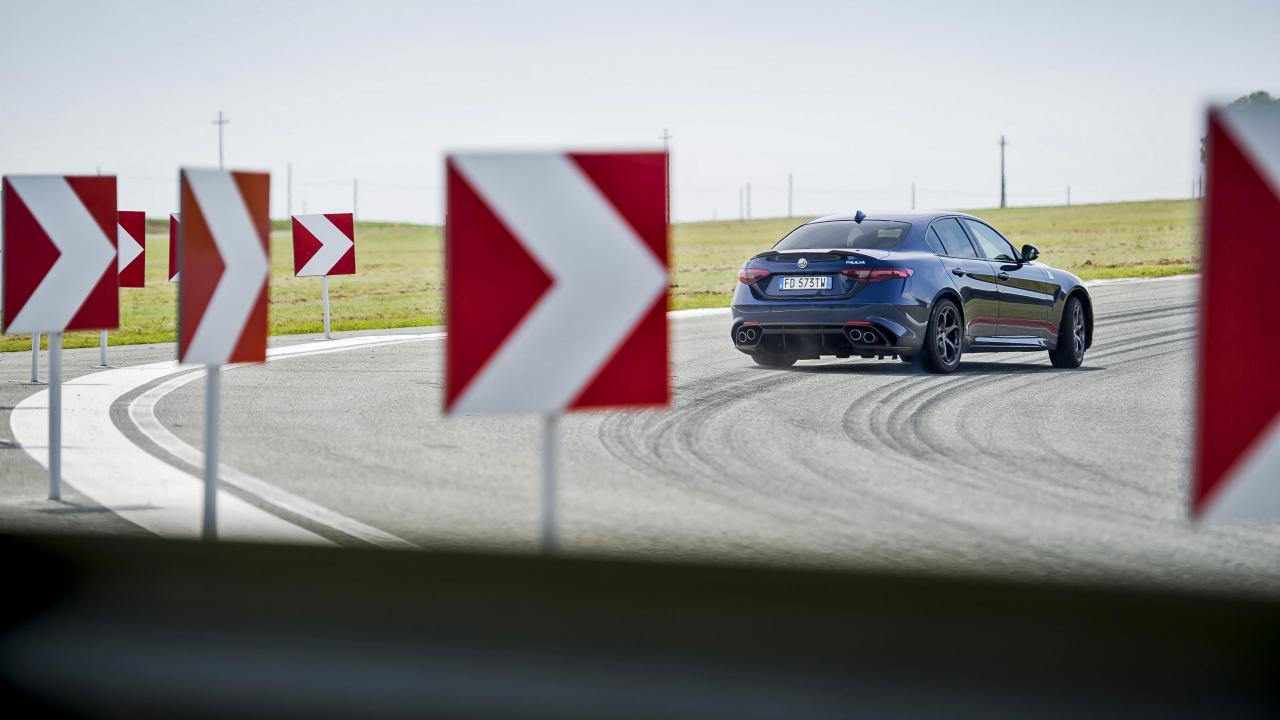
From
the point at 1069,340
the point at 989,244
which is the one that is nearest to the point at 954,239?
the point at 989,244

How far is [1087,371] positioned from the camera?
14469 mm

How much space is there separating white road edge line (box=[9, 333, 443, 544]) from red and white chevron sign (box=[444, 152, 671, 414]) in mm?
2050

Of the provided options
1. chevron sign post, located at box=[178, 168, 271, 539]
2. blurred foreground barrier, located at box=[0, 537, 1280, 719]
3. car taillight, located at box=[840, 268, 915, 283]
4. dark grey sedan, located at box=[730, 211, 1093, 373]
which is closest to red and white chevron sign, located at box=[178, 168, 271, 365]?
chevron sign post, located at box=[178, 168, 271, 539]

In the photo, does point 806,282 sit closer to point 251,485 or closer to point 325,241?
point 251,485

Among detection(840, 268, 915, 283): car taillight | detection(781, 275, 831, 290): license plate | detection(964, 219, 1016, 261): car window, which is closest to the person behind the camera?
detection(840, 268, 915, 283): car taillight

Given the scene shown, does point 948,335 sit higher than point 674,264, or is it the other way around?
point 674,264

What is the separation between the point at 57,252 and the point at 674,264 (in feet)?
212

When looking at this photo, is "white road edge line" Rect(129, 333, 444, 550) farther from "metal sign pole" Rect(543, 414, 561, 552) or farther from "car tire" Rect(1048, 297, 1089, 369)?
"car tire" Rect(1048, 297, 1089, 369)

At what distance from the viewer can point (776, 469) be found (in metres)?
8.41

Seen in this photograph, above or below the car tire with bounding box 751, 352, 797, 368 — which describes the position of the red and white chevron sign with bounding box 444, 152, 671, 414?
above

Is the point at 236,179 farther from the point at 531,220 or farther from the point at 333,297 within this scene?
the point at 333,297

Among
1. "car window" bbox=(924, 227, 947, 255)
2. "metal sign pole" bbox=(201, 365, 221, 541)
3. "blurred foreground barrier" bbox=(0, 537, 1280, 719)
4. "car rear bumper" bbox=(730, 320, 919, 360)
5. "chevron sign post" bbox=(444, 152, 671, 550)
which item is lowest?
"blurred foreground barrier" bbox=(0, 537, 1280, 719)

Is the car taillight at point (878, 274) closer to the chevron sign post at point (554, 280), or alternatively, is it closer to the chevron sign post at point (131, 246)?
the chevron sign post at point (131, 246)

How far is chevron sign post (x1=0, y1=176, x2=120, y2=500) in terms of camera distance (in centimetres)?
724
